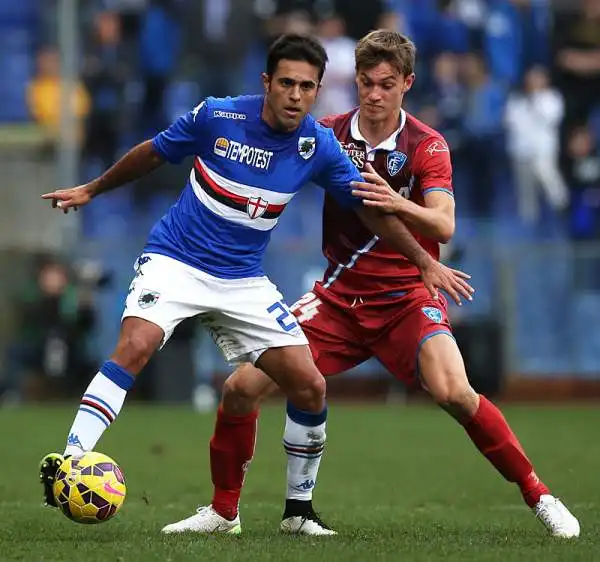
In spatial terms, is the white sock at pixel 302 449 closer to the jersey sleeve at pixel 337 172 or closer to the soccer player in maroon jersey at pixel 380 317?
the soccer player in maroon jersey at pixel 380 317

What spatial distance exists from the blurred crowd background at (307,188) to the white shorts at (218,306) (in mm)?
10387

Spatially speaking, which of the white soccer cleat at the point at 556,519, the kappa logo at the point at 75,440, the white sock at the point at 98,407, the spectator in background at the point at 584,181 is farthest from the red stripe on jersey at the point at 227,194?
the spectator in background at the point at 584,181

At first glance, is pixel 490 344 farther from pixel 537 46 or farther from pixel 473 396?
pixel 473 396

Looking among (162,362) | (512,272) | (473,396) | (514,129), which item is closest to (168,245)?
(473,396)

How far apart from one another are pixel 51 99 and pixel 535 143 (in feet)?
22.4

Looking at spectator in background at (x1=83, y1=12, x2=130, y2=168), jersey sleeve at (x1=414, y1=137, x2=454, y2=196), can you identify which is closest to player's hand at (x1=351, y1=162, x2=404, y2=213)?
jersey sleeve at (x1=414, y1=137, x2=454, y2=196)

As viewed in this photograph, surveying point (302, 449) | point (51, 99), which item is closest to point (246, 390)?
point (302, 449)

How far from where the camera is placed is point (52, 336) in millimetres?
18031

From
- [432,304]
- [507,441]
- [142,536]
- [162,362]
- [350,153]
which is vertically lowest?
[162,362]

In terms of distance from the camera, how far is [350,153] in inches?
312

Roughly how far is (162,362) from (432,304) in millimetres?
10309

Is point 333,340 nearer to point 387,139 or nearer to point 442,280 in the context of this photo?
point 442,280

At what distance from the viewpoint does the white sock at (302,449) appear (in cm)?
767

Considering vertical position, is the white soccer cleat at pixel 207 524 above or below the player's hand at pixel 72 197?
below
